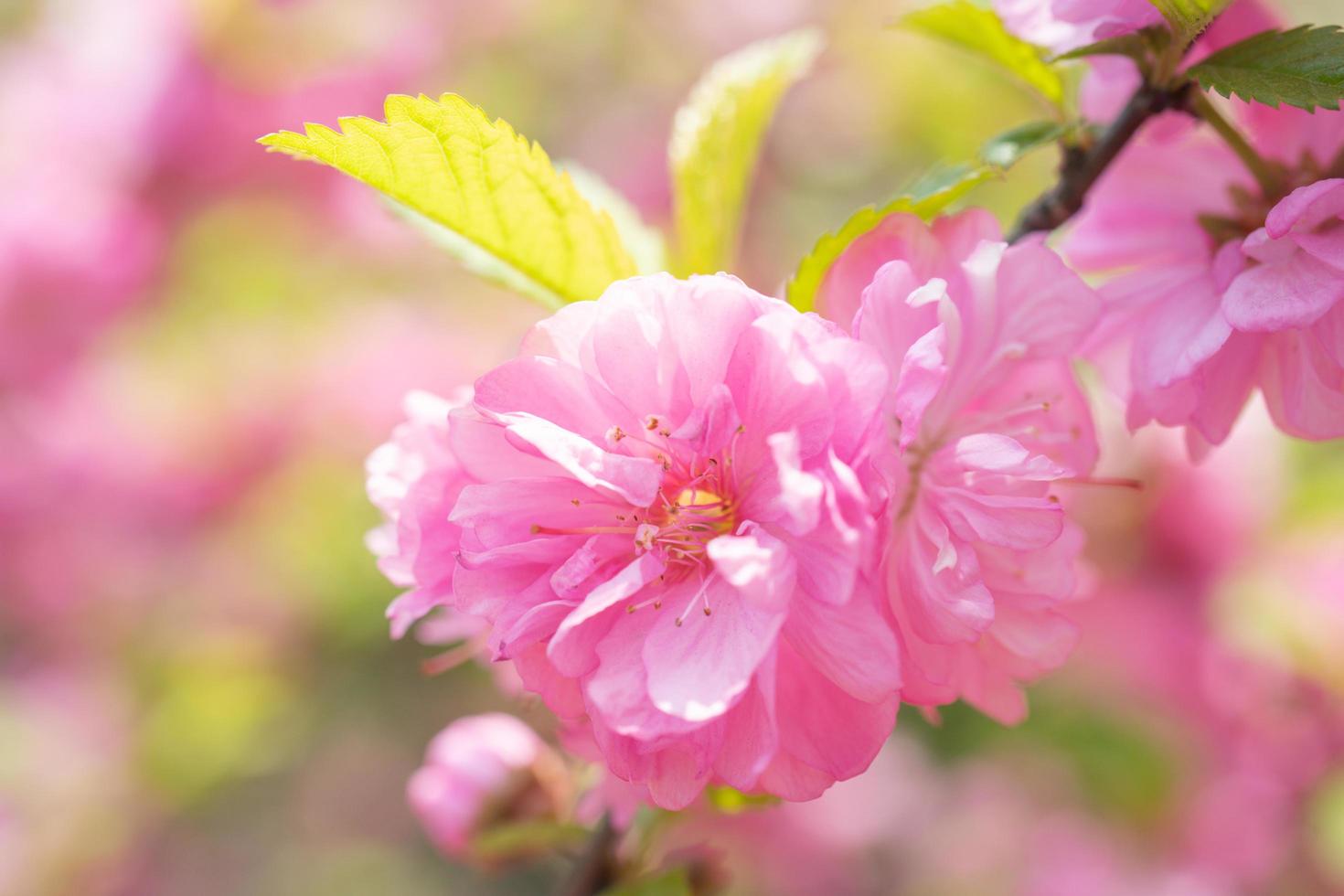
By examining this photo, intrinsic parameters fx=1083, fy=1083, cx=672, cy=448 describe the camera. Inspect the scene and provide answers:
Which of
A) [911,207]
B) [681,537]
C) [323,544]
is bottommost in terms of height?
[323,544]

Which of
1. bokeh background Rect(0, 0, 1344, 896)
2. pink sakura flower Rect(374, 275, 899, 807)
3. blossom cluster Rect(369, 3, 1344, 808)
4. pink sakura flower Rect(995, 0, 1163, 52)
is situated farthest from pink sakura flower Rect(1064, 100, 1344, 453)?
bokeh background Rect(0, 0, 1344, 896)

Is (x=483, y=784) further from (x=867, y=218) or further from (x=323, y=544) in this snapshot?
(x=323, y=544)

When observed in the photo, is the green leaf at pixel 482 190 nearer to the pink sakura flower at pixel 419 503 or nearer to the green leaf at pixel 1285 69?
the pink sakura flower at pixel 419 503

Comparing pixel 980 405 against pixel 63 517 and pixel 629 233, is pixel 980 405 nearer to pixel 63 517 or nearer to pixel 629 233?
pixel 629 233

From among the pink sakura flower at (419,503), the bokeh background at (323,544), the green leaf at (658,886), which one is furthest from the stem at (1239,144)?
the bokeh background at (323,544)

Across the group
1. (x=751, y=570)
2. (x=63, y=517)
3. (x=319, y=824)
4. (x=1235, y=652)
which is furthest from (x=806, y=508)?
(x=319, y=824)

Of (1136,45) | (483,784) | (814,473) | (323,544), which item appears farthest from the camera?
(323,544)

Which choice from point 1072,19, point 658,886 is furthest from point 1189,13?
point 658,886
